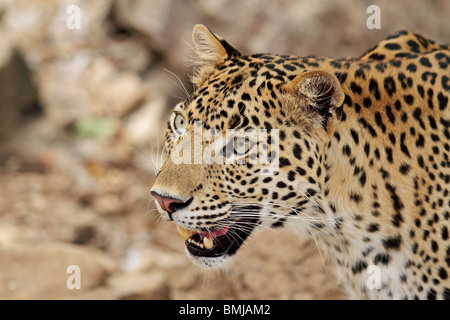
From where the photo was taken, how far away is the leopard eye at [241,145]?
16.6ft

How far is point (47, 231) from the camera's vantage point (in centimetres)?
1080

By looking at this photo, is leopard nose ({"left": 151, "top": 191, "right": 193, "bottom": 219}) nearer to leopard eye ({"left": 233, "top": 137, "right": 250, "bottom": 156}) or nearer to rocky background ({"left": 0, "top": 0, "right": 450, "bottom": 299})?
leopard eye ({"left": 233, "top": 137, "right": 250, "bottom": 156})

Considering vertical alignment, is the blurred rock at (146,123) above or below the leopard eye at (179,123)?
above

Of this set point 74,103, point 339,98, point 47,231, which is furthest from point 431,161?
point 74,103

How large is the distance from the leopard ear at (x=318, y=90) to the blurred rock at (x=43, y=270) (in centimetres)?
397

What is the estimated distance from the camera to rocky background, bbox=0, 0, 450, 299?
8141 millimetres

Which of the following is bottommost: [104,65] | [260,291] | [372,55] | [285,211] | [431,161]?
[260,291]

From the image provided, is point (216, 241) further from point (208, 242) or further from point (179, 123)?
point (179, 123)

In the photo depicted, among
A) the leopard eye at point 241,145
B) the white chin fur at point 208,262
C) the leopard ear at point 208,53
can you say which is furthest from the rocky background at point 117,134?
the leopard eye at point 241,145

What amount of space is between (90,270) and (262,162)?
381 centimetres

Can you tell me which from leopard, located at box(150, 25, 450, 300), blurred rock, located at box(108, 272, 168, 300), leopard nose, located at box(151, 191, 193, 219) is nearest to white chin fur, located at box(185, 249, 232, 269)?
leopard, located at box(150, 25, 450, 300)

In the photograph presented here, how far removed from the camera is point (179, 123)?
559 cm

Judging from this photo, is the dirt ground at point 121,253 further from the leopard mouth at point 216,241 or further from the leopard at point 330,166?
the leopard at point 330,166

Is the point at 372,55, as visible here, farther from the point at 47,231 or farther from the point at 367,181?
the point at 47,231
